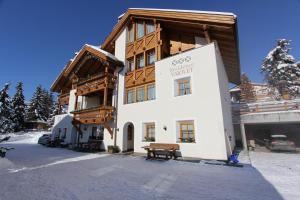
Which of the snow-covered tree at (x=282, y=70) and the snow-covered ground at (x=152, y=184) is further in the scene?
the snow-covered tree at (x=282, y=70)

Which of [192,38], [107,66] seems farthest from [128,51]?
[192,38]

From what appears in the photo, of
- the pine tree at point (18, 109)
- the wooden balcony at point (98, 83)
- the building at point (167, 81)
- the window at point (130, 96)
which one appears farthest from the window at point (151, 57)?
the pine tree at point (18, 109)

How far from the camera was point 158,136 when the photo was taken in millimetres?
12891

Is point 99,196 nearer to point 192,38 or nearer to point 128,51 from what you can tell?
point 192,38

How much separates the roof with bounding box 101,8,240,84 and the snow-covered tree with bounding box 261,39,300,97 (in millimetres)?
11997

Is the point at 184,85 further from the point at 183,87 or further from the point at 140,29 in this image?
the point at 140,29

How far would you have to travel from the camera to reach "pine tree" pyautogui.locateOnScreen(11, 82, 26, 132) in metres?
43.8

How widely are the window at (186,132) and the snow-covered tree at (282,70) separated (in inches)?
805

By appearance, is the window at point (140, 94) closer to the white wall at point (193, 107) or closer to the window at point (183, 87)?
the white wall at point (193, 107)

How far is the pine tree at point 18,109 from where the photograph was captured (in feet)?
144

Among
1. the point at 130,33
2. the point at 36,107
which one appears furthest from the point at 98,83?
the point at 36,107

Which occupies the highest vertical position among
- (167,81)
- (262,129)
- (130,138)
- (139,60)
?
(139,60)

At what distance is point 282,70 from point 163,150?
1013 inches

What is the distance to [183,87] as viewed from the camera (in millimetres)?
12797
